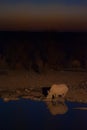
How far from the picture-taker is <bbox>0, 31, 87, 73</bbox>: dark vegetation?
261 inches

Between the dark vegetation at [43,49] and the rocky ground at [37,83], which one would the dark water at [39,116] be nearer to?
the rocky ground at [37,83]

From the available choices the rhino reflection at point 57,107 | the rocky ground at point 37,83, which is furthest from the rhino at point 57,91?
the rhino reflection at point 57,107

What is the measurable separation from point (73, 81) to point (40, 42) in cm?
96

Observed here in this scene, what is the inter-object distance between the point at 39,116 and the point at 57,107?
496 millimetres

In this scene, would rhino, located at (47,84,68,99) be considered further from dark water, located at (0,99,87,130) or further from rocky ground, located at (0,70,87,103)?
dark water, located at (0,99,87,130)

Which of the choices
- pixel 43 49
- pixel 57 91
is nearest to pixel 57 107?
pixel 57 91

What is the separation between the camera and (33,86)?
6156 mm

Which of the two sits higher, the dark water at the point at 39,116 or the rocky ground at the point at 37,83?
the rocky ground at the point at 37,83

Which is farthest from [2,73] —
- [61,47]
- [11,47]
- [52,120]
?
[52,120]

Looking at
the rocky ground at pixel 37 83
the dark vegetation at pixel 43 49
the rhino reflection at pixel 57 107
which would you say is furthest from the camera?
the dark vegetation at pixel 43 49

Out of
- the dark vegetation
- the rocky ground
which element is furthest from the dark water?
the dark vegetation

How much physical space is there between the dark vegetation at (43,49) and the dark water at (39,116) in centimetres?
109

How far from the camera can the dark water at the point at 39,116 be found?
15.4 ft

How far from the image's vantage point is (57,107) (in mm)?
5484
